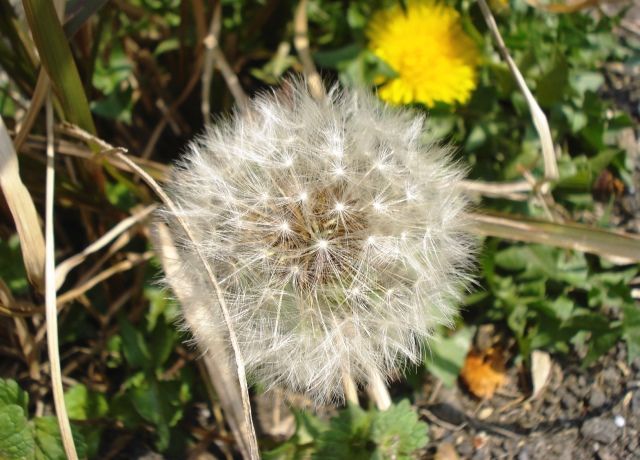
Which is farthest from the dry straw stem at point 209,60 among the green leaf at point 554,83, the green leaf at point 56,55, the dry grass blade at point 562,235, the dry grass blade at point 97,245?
the green leaf at point 554,83

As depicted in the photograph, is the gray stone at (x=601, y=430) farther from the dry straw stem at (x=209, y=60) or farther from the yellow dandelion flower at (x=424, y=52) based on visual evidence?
the dry straw stem at (x=209, y=60)

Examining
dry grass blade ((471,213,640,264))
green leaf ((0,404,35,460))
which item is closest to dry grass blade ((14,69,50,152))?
green leaf ((0,404,35,460))

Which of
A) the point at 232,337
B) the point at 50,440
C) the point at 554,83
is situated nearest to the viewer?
the point at 232,337

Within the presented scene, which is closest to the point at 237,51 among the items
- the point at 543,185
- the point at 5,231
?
the point at 5,231

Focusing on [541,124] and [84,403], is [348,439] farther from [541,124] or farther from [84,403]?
[541,124]

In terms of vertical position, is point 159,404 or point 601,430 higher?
point 159,404

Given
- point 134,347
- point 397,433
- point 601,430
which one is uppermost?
point 134,347

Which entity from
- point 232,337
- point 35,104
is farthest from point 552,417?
point 35,104

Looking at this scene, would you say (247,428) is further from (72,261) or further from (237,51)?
(237,51)
